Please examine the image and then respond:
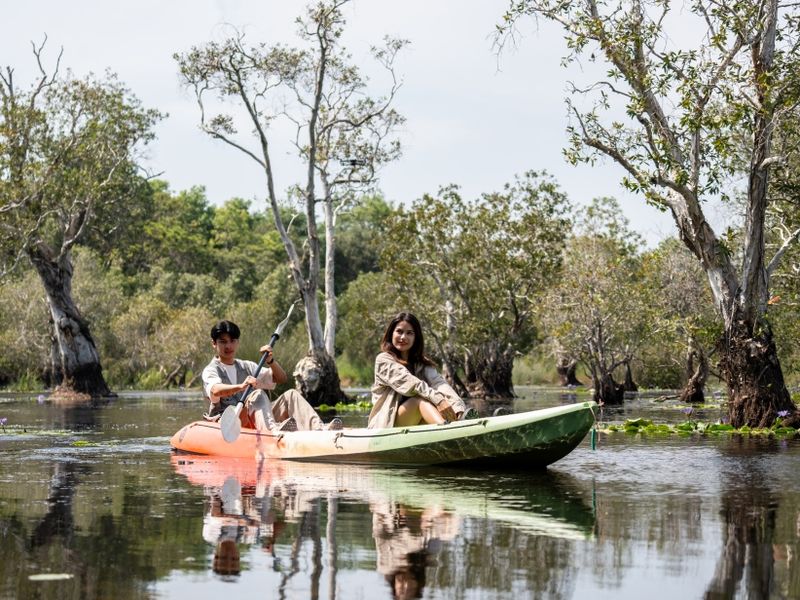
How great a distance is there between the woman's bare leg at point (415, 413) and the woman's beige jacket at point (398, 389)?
0.16 ft

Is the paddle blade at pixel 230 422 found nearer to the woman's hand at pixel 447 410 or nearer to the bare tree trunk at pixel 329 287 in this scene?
the woman's hand at pixel 447 410

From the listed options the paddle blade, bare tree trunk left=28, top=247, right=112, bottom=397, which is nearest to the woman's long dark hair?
the paddle blade

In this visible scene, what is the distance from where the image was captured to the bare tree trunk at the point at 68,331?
34.2 metres

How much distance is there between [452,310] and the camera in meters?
38.1

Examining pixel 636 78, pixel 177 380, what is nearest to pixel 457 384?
pixel 177 380

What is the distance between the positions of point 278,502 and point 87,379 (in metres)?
26.8

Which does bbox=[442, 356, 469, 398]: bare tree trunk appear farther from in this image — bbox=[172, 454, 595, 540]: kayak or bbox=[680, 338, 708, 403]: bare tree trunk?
bbox=[172, 454, 595, 540]: kayak

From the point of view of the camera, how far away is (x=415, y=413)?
1162cm

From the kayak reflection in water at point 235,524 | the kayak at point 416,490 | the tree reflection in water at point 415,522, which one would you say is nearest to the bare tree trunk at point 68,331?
the kayak at point 416,490

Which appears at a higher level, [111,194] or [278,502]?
[111,194]

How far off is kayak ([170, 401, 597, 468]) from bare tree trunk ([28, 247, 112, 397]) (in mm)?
23163

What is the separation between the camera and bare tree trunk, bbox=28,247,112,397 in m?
34.2

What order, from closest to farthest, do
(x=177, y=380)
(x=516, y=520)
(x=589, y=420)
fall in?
(x=516, y=520)
(x=589, y=420)
(x=177, y=380)

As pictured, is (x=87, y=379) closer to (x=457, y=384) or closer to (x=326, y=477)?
(x=457, y=384)
